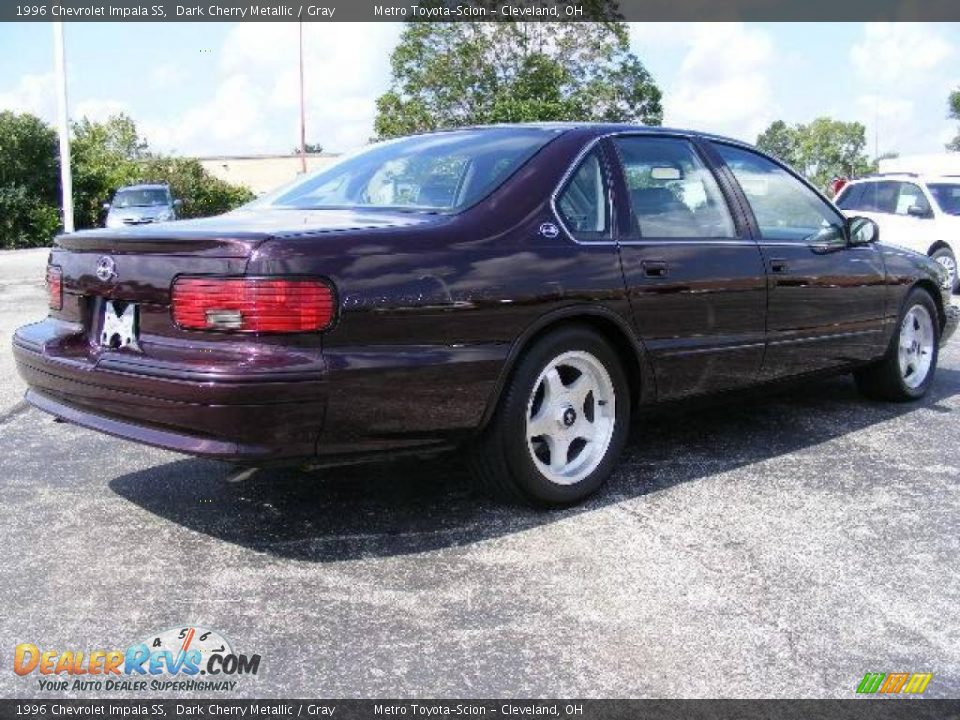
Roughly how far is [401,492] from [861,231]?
9.33 ft

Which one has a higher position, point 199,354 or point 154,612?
point 199,354

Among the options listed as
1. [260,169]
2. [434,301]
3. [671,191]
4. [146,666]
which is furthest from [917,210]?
[260,169]

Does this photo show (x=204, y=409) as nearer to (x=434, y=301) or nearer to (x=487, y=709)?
(x=434, y=301)

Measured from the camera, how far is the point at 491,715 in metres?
2.30

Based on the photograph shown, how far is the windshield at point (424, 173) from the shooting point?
11.9 feet

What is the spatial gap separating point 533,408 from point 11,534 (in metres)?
1.95

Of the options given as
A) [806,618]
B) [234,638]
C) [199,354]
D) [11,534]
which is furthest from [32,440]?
[806,618]

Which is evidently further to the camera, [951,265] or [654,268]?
[951,265]

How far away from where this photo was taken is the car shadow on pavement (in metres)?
3.42

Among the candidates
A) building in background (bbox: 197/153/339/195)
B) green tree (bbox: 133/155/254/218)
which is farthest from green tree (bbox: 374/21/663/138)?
building in background (bbox: 197/153/339/195)

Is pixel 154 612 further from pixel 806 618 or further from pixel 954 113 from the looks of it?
pixel 954 113

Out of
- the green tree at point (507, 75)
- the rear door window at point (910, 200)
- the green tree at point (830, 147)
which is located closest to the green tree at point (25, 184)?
the green tree at point (507, 75)

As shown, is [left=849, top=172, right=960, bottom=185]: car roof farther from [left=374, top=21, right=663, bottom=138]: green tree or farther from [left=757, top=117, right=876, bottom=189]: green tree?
[left=757, top=117, right=876, bottom=189]: green tree

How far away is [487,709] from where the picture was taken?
232cm
